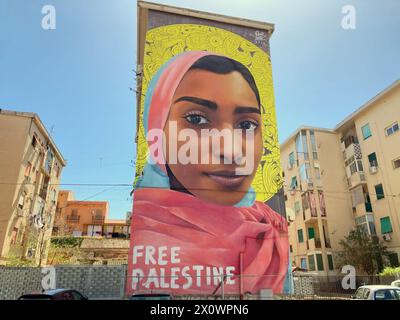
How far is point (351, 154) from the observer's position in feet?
101

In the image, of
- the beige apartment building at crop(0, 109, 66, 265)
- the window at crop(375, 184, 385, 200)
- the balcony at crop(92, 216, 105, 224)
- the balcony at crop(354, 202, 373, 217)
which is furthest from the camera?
the balcony at crop(92, 216, 105, 224)

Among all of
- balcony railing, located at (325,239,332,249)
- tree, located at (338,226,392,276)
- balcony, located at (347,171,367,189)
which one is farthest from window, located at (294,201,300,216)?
tree, located at (338,226,392,276)

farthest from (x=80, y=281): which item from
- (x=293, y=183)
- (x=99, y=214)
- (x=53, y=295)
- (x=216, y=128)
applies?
(x=99, y=214)

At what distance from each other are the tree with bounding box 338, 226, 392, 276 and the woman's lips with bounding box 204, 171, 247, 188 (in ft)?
48.7

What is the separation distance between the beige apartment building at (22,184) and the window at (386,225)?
92.8 ft

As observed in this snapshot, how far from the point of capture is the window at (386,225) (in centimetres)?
2591

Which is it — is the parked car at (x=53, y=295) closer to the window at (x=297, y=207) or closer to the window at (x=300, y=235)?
the window at (x=300, y=235)

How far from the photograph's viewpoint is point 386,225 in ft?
86.3

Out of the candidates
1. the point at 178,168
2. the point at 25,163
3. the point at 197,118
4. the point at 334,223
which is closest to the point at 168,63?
the point at 197,118

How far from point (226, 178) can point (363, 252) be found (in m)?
15.7

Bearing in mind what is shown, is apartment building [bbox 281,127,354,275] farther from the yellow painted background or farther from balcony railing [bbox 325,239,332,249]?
the yellow painted background

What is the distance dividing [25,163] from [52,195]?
9.49 metres

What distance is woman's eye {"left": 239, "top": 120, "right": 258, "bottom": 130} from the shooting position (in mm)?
18578

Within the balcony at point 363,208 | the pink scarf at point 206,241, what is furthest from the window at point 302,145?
the pink scarf at point 206,241
